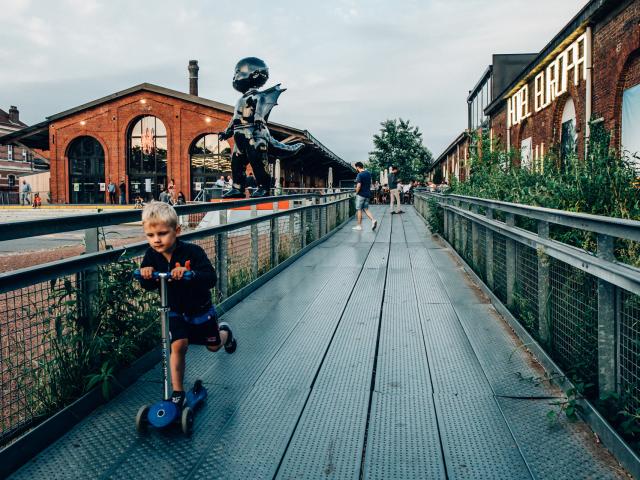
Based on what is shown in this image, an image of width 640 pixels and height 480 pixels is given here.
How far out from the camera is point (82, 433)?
318 cm

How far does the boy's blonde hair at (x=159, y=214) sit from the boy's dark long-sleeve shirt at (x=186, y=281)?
21 cm

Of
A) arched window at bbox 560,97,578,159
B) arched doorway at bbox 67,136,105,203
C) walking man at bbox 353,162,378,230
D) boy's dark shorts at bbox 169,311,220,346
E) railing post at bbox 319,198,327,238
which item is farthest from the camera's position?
arched doorway at bbox 67,136,105,203

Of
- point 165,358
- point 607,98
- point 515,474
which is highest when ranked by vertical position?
point 607,98

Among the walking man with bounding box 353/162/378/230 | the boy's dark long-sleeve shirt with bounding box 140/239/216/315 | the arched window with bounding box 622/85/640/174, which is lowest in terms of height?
the boy's dark long-sleeve shirt with bounding box 140/239/216/315

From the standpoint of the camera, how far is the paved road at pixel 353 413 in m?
2.77

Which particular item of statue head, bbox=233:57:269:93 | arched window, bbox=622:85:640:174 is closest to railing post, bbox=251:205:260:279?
statue head, bbox=233:57:269:93

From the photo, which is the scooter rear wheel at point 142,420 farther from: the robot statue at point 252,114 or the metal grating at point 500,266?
the robot statue at point 252,114

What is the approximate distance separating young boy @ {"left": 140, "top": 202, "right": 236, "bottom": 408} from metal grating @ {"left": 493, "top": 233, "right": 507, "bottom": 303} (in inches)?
132

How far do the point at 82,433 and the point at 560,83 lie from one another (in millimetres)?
17812

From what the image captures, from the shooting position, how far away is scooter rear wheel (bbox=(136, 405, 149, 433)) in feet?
10.3

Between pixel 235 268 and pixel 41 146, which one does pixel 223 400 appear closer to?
pixel 235 268

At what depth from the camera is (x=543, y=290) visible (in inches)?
166

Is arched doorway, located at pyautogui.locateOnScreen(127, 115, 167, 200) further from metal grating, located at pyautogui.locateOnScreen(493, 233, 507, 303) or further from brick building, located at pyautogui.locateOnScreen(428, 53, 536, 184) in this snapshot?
metal grating, located at pyautogui.locateOnScreen(493, 233, 507, 303)

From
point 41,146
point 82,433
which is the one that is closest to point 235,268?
point 82,433
